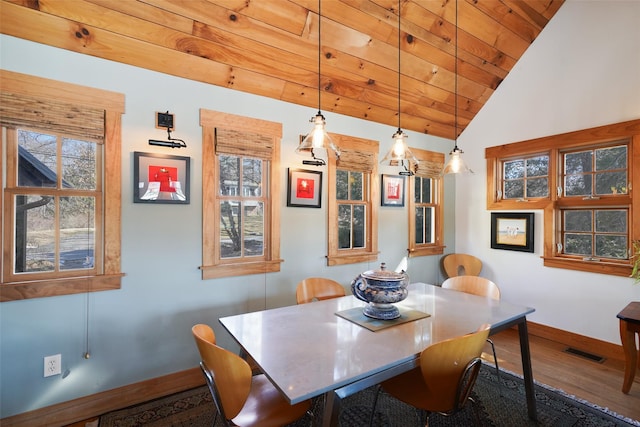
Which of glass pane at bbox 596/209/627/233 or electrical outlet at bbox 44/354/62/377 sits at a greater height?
glass pane at bbox 596/209/627/233

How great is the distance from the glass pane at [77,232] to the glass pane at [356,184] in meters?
2.38

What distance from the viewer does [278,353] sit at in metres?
1.36

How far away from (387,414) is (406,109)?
119 inches

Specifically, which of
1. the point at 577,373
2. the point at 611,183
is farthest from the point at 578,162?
the point at 577,373

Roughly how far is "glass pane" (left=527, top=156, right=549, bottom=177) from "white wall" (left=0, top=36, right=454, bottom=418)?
2790mm

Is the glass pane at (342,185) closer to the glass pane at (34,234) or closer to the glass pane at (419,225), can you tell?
the glass pane at (419,225)

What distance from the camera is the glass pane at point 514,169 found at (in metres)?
3.64

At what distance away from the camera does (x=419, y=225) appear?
4059mm

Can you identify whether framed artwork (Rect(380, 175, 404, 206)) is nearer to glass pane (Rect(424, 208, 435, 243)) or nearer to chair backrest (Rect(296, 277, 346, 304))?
glass pane (Rect(424, 208, 435, 243))

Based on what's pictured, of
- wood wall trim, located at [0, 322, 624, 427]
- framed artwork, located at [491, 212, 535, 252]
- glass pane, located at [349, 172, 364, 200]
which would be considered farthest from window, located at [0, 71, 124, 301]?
framed artwork, located at [491, 212, 535, 252]

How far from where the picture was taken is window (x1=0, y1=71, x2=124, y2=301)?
1.89m

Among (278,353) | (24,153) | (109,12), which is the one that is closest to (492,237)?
(278,353)

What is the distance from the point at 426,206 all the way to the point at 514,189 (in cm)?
105

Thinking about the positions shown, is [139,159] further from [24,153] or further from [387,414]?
[387,414]
